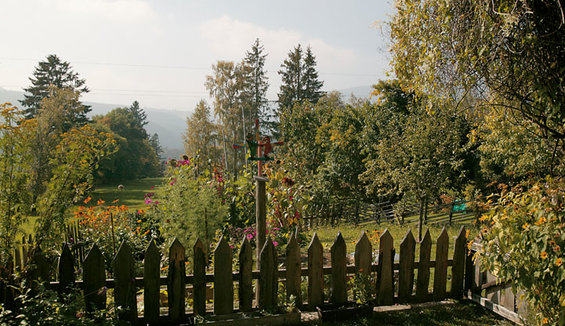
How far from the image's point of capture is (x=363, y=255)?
360cm

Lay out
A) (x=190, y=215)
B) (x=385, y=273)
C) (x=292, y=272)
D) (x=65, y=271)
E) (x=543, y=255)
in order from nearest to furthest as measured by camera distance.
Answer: (x=543, y=255) → (x=65, y=271) → (x=292, y=272) → (x=385, y=273) → (x=190, y=215)

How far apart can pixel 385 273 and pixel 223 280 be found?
1679 millimetres

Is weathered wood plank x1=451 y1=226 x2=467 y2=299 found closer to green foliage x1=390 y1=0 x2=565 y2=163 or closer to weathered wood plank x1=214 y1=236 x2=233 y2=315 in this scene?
green foliage x1=390 y1=0 x2=565 y2=163

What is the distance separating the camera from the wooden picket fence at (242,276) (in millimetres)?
3012

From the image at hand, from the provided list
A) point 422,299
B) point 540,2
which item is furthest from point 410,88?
point 422,299

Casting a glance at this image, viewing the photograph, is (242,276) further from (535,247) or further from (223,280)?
(535,247)

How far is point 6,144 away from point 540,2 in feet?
14.6

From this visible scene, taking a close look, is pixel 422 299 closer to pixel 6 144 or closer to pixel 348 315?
pixel 348 315

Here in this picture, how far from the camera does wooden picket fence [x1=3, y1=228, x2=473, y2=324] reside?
9.88ft

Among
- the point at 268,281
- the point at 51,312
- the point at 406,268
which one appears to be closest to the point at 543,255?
the point at 406,268

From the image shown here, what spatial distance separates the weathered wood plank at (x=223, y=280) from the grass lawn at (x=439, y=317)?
0.97 meters

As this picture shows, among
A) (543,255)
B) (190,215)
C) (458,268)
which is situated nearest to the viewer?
(543,255)

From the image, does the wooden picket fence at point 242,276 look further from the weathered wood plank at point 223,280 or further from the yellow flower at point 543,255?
the yellow flower at point 543,255

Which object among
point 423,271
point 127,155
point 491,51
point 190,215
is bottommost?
point 423,271
